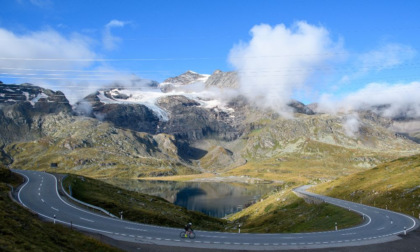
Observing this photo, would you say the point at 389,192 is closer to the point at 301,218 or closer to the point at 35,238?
the point at 301,218

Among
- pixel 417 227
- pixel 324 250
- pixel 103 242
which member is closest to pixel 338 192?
pixel 417 227

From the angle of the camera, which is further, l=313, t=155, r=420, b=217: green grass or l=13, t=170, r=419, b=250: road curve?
l=313, t=155, r=420, b=217: green grass

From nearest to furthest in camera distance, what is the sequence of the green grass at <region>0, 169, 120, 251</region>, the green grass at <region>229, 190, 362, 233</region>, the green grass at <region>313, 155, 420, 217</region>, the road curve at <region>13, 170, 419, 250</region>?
the green grass at <region>0, 169, 120, 251</region>
the road curve at <region>13, 170, 419, 250</region>
the green grass at <region>229, 190, 362, 233</region>
the green grass at <region>313, 155, 420, 217</region>

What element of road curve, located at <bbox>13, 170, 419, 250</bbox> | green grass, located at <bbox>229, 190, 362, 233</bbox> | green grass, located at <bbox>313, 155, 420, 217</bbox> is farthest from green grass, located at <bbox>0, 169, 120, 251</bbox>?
green grass, located at <bbox>313, 155, 420, 217</bbox>

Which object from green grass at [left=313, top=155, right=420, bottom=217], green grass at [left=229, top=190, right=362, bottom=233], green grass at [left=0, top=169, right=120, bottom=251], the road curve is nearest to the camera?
green grass at [left=0, top=169, right=120, bottom=251]

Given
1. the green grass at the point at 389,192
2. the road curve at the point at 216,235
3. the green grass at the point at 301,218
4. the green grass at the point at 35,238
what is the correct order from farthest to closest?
the green grass at the point at 389,192 → the green grass at the point at 301,218 → the road curve at the point at 216,235 → the green grass at the point at 35,238

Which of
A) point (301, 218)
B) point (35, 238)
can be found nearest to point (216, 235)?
point (35, 238)

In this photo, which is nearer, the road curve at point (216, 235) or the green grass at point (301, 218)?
the road curve at point (216, 235)

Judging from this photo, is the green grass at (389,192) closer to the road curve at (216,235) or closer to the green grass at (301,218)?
the green grass at (301,218)

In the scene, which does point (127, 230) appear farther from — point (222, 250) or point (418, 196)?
point (418, 196)

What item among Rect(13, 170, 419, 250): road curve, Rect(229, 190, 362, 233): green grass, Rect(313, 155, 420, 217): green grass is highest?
Rect(313, 155, 420, 217): green grass

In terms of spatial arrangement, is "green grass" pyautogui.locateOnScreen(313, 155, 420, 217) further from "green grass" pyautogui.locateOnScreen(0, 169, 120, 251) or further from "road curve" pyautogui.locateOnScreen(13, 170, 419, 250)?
"green grass" pyautogui.locateOnScreen(0, 169, 120, 251)

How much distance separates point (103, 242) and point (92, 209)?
84.7 ft

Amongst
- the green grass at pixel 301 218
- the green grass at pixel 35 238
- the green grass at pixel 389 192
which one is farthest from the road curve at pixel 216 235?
the green grass at pixel 389 192
